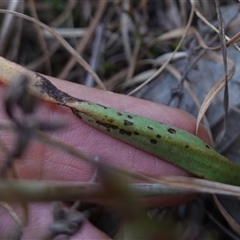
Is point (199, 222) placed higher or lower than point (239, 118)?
lower

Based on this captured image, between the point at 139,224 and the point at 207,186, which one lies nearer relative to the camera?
the point at 139,224

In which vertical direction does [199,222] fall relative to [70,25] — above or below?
below

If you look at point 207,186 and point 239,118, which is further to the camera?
point 239,118

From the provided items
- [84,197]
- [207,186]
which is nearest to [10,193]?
[84,197]

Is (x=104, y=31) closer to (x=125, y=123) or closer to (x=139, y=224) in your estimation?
(x=125, y=123)

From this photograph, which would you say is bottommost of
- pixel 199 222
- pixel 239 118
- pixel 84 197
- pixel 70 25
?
pixel 199 222

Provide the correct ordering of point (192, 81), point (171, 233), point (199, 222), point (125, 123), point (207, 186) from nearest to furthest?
point (171, 233), point (207, 186), point (125, 123), point (199, 222), point (192, 81)

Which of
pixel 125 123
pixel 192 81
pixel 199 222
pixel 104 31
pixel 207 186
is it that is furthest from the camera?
pixel 104 31

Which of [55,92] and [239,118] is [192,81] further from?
[55,92]

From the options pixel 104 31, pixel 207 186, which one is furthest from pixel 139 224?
pixel 104 31
